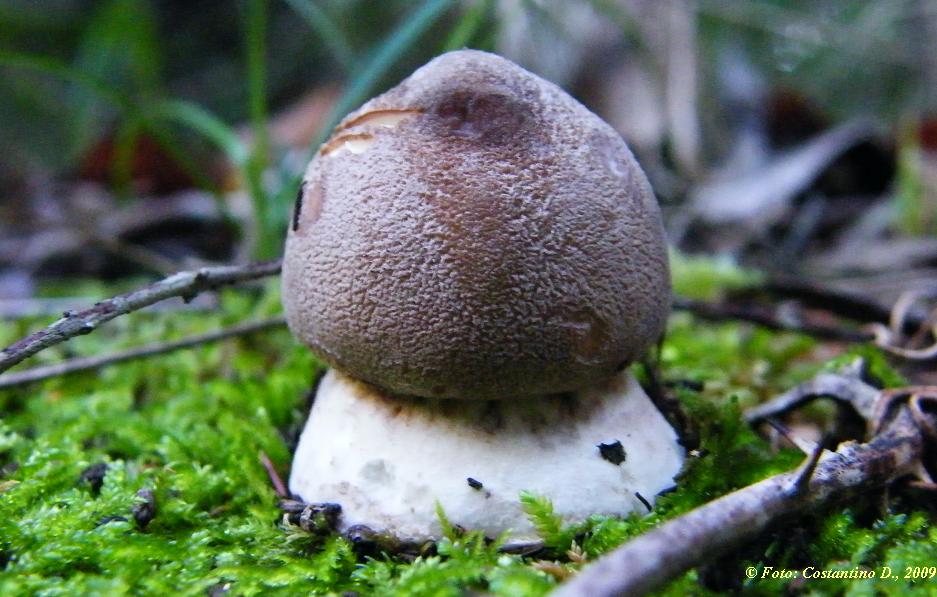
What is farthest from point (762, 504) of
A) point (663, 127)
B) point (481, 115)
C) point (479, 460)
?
point (663, 127)

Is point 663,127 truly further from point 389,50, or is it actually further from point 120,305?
point 120,305

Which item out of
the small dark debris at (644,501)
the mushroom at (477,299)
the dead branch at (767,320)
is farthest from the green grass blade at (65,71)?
the small dark debris at (644,501)

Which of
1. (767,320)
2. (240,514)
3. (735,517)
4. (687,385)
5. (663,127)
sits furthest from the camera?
(663,127)

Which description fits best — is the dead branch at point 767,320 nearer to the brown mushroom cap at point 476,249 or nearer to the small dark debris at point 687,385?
the small dark debris at point 687,385

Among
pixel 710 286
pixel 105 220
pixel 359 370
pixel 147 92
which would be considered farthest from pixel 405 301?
pixel 105 220

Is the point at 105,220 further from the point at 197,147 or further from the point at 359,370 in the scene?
the point at 359,370

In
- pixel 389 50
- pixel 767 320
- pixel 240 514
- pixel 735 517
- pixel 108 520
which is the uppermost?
pixel 389 50

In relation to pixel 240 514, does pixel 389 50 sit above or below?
above
